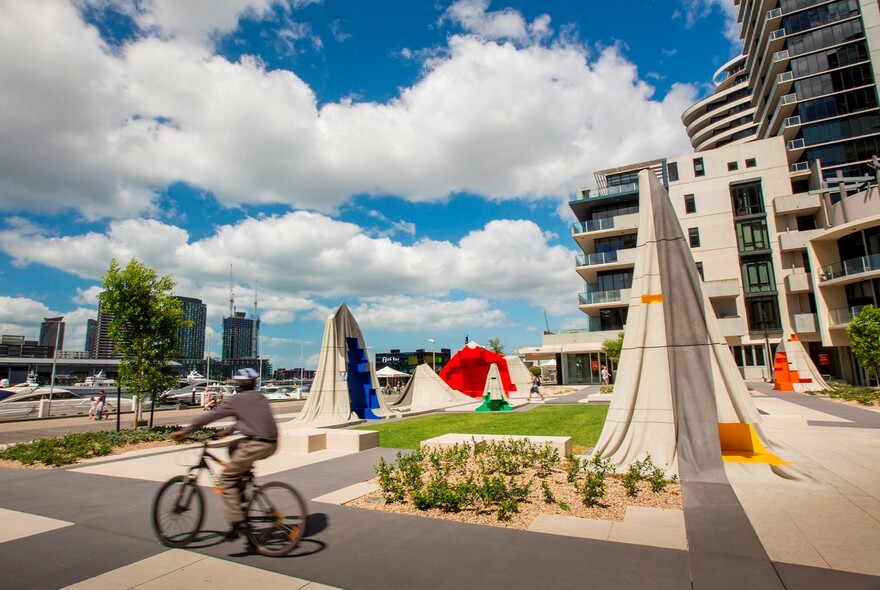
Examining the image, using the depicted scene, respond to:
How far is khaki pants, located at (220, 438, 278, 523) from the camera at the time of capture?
4.68m

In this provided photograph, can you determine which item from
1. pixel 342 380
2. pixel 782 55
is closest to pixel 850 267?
pixel 782 55

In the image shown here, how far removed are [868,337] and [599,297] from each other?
78.5 ft

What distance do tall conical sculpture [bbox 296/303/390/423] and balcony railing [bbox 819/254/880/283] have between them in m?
Answer: 32.2

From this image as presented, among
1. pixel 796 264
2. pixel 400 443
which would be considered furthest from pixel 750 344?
pixel 400 443

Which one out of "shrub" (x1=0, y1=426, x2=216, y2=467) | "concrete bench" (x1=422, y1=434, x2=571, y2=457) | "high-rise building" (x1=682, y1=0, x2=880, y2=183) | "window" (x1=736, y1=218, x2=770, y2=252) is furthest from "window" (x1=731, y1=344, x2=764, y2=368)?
"shrub" (x1=0, y1=426, x2=216, y2=467)

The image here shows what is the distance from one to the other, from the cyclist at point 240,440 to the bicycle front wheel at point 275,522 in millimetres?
152

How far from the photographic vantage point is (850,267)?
31812 millimetres

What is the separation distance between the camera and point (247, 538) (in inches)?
189

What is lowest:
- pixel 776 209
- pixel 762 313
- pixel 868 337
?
pixel 868 337

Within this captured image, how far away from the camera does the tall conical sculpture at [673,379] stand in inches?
305

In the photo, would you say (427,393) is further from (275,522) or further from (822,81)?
(822,81)

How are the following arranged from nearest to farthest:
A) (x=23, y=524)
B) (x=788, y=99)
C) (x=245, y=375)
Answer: (x=245, y=375), (x=23, y=524), (x=788, y=99)

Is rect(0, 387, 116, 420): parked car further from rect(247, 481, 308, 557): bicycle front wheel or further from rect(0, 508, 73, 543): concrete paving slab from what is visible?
rect(247, 481, 308, 557): bicycle front wheel

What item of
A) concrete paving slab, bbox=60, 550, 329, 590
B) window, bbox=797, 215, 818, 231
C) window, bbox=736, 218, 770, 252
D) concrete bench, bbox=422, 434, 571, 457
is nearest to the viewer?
concrete paving slab, bbox=60, 550, 329, 590
